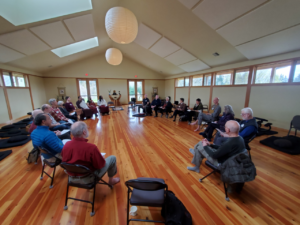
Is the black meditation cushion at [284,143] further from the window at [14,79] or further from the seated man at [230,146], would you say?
the window at [14,79]

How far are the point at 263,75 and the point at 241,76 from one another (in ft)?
2.81

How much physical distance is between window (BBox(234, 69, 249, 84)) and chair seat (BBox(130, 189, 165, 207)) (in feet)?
20.4

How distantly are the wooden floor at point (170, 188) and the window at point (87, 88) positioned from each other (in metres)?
8.08

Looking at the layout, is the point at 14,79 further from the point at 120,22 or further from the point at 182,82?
the point at 182,82

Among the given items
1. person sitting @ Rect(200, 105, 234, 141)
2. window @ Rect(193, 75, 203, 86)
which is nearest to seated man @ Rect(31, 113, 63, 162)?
person sitting @ Rect(200, 105, 234, 141)

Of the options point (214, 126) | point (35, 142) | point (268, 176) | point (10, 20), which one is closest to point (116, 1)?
point (10, 20)

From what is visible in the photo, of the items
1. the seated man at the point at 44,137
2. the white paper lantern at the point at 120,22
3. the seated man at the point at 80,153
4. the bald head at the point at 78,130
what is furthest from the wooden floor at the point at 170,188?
the white paper lantern at the point at 120,22

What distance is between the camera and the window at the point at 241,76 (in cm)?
514

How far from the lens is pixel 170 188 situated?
1788mm

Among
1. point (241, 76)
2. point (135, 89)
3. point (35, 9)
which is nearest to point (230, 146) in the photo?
point (241, 76)

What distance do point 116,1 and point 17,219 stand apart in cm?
639

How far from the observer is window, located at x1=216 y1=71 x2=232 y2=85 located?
19.4ft

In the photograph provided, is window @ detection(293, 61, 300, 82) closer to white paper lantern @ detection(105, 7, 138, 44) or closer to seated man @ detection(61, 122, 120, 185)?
white paper lantern @ detection(105, 7, 138, 44)

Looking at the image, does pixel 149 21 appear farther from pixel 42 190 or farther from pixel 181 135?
pixel 42 190
